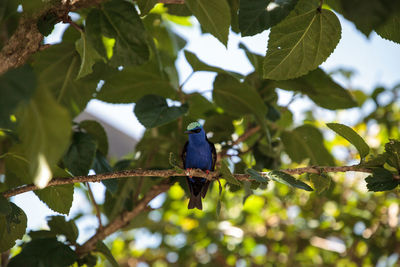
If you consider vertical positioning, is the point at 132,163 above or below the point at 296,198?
above

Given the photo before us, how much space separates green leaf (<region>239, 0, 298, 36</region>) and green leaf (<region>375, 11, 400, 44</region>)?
16.2 inches

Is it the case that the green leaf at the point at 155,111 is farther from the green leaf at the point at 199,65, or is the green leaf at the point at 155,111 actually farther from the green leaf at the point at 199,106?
the green leaf at the point at 199,106

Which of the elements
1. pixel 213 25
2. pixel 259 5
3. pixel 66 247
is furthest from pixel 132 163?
pixel 259 5

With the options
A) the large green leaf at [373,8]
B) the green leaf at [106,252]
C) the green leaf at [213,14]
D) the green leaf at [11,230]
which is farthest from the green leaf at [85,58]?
the large green leaf at [373,8]

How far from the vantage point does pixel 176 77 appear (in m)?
2.40

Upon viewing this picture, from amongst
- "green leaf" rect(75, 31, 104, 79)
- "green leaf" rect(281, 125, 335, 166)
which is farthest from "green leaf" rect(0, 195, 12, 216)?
"green leaf" rect(281, 125, 335, 166)

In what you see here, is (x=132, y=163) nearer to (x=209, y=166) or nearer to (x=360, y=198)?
(x=209, y=166)

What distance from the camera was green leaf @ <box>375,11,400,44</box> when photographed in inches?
60.6

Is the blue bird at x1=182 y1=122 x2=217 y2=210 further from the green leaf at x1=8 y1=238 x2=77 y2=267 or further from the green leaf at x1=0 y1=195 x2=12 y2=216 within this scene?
the green leaf at x1=0 y1=195 x2=12 y2=216

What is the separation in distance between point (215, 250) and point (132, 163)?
79.5 inches

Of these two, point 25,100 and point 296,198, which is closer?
point 25,100

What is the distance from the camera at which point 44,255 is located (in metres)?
1.88

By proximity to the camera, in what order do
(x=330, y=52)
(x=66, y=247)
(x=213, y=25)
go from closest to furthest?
(x=213, y=25)
(x=330, y=52)
(x=66, y=247)

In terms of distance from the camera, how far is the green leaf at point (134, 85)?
2.33m
